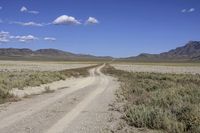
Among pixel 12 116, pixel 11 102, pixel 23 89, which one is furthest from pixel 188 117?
pixel 23 89

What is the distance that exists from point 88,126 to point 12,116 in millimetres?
3530

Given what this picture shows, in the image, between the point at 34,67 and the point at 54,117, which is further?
the point at 34,67

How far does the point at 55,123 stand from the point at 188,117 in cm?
433

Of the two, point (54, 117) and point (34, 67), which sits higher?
point (54, 117)

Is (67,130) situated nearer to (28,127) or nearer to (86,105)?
(28,127)

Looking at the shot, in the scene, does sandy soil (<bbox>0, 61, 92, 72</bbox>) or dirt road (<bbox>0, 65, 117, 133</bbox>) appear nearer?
dirt road (<bbox>0, 65, 117, 133</bbox>)

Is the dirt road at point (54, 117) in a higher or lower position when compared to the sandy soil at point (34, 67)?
higher

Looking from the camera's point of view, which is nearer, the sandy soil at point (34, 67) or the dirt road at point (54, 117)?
the dirt road at point (54, 117)

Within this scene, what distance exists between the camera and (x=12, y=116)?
46.5 ft

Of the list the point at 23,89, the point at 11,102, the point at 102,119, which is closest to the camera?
the point at 102,119

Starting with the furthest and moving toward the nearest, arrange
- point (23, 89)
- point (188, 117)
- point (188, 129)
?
1. point (23, 89)
2. point (188, 117)
3. point (188, 129)

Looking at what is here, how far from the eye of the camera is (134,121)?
12391mm

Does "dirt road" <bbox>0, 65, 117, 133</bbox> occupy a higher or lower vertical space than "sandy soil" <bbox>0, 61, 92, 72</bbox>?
higher

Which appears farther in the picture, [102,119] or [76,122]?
[102,119]
